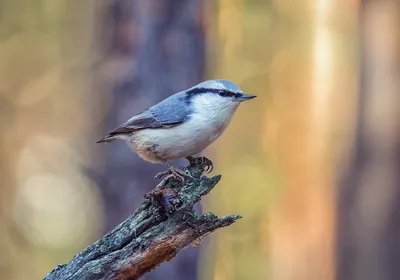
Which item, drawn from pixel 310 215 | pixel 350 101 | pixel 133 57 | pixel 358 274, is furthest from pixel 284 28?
pixel 133 57

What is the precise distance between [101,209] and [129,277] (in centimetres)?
175

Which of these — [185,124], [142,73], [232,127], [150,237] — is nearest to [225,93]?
[185,124]

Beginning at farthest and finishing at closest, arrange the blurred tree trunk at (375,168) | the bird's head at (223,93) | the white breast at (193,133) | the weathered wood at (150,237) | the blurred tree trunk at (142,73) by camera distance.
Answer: the blurred tree trunk at (375,168) → the blurred tree trunk at (142,73) → the bird's head at (223,93) → the white breast at (193,133) → the weathered wood at (150,237)

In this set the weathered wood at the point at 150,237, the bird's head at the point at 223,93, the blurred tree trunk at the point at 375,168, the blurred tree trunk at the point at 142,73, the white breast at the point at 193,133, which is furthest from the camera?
the blurred tree trunk at the point at 375,168

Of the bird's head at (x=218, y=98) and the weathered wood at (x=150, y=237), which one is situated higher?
the bird's head at (x=218, y=98)

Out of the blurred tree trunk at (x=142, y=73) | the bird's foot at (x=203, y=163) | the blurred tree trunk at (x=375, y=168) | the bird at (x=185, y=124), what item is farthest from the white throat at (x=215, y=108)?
the blurred tree trunk at (x=375, y=168)

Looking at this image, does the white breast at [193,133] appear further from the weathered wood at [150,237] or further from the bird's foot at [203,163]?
the weathered wood at [150,237]

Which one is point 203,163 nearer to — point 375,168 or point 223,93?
point 223,93

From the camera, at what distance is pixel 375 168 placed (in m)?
5.00

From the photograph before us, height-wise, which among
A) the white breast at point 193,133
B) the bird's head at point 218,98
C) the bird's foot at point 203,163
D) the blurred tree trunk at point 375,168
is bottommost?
Result: the blurred tree trunk at point 375,168

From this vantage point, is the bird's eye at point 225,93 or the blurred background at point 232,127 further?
the blurred background at point 232,127

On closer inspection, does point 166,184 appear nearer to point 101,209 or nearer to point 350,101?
point 101,209

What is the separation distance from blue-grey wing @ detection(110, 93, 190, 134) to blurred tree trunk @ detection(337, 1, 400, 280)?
294 cm

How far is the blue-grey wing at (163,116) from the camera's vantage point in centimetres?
250
